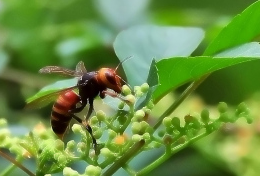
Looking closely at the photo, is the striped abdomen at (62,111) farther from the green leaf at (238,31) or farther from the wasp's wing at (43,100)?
the green leaf at (238,31)

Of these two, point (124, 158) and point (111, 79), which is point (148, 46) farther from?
point (124, 158)

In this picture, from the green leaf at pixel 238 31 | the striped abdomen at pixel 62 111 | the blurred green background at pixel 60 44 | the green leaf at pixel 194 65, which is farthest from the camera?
the blurred green background at pixel 60 44

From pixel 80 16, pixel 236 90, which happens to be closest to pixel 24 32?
pixel 80 16

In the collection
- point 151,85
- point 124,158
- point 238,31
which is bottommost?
point 124,158

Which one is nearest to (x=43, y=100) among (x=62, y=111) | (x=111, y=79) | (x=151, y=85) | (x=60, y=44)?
(x=62, y=111)

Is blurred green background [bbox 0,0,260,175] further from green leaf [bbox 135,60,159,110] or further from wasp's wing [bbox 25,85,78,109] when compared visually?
green leaf [bbox 135,60,159,110]

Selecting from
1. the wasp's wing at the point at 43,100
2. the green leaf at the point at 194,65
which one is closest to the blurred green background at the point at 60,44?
the wasp's wing at the point at 43,100

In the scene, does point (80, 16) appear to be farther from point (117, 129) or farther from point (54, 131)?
point (117, 129)
